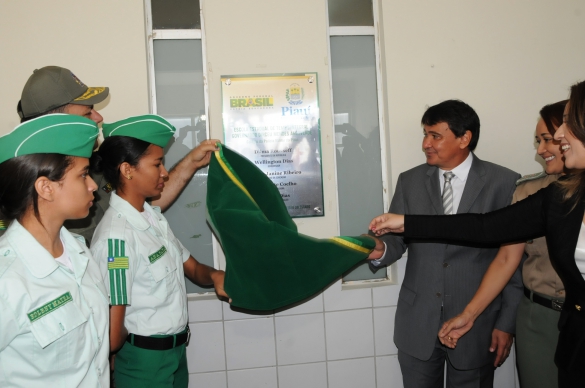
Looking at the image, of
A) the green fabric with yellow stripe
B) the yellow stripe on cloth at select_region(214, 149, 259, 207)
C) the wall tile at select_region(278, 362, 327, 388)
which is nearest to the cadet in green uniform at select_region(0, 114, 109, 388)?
the green fabric with yellow stripe

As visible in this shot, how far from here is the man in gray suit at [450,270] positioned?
2.17m

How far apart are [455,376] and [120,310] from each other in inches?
66.3

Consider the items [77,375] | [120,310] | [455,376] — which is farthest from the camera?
[455,376]

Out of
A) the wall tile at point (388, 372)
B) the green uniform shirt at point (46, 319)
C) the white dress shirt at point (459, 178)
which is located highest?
the white dress shirt at point (459, 178)

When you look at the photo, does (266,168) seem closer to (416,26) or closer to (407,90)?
(407,90)

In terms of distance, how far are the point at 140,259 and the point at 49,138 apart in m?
0.63

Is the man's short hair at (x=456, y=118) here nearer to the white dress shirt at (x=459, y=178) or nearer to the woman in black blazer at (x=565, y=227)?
the white dress shirt at (x=459, y=178)

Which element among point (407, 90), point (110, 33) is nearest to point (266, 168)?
point (407, 90)

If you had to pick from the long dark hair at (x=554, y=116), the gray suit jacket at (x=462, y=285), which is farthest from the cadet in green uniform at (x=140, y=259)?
the long dark hair at (x=554, y=116)

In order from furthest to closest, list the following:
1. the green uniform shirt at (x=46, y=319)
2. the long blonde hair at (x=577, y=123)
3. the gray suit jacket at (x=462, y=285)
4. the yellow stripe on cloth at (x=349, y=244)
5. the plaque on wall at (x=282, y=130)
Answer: the plaque on wall at (x=282, y=130) < the gray suit jacket at (x=462, y=285) < the yellow stripe on cloth at (x=349, y=244) < the long blonde hair at (x=577, y=123) < the green uniform shirt at (x=46, y=319)

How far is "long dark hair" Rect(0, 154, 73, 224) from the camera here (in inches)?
47.4

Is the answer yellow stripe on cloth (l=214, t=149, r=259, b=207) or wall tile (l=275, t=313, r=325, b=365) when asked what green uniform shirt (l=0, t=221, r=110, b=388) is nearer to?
yellow stripe on cloth (l=214, t=149, r=259, b=207)

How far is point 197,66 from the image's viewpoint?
2.48 metres

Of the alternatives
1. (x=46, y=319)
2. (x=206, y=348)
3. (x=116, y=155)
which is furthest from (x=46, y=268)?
(x=206, y=348)
